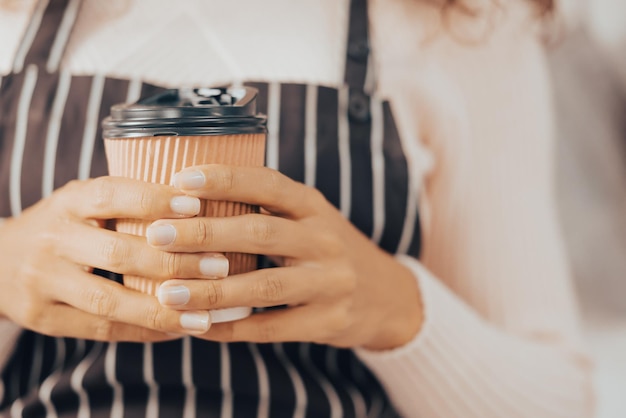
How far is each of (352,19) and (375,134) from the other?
0.10 meters

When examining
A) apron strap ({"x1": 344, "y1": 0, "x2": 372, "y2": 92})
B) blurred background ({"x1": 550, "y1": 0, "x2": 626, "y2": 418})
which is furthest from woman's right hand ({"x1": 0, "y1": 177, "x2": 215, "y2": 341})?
blurred background ({"x1": 550, "y1": 0, "x2": 626, "y2": 418})

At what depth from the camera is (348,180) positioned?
17.6 inches

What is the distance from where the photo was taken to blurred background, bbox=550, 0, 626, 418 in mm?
725

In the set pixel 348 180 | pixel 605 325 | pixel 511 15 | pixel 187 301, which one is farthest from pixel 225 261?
pixel 605 325

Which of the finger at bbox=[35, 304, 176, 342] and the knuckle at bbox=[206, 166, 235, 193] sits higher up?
the knuckle at bbox=[206, 166, 235, 193]

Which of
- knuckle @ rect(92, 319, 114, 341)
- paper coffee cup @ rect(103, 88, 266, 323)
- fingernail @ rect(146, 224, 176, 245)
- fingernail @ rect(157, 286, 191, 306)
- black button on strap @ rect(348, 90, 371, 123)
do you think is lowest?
knuckle @ rect(92, 319, 114, 341)

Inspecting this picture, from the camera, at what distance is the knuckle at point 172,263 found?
275 mm

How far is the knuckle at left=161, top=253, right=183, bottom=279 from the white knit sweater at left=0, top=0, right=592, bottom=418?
A: 203 millimetres

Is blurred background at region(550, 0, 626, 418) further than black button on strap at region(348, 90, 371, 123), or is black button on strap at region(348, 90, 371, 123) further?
blurred background at region(550, 0, 626, 418)

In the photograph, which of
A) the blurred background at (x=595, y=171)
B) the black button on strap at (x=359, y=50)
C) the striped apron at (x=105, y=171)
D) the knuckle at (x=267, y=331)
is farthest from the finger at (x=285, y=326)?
the blurred background at (x=595, y=171)

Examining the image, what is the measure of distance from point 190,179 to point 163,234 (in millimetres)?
30

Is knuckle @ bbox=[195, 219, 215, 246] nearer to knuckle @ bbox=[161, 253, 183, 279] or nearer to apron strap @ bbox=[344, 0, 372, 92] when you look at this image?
knuckle @ bbox=[161, 253, 183, 279]

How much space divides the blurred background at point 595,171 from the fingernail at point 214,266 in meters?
0.61

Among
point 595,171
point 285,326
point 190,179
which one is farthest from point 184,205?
point 595,171
